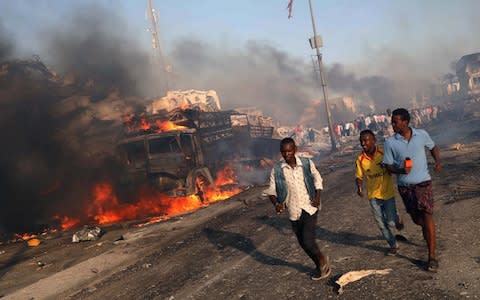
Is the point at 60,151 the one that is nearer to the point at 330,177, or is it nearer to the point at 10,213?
the point at 10,213

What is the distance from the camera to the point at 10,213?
43.6 ft

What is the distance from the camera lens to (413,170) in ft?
15.3

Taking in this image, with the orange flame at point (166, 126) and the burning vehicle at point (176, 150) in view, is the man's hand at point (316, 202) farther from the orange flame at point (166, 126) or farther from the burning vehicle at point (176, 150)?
the orange flame at point (166, 126)

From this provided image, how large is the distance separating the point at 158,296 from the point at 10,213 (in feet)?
32.7

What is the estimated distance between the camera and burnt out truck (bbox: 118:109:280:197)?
43.4 feet

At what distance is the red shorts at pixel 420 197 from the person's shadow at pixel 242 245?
4.99ft

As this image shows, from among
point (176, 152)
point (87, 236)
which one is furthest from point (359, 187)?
point (176, 152)

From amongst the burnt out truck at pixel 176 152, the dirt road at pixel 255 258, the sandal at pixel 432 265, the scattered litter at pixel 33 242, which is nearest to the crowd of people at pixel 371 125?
the burnt out truck at pixel 176 152

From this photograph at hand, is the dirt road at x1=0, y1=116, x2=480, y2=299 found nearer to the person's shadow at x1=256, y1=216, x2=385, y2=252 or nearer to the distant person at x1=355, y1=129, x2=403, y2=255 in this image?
the person's shadow at x1=256, y1=216, x2=385, y2=252

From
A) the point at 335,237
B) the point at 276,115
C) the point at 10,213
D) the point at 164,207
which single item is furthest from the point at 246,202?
the point at 276,115

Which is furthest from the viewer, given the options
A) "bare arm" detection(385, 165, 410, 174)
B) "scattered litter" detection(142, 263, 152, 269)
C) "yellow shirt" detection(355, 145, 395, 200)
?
"scattered litter" detection(142, 263, 152, 269)

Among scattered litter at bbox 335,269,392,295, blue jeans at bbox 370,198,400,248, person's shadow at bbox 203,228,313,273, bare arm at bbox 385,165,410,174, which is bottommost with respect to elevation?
person's shadow at bbox 203,228,313,273

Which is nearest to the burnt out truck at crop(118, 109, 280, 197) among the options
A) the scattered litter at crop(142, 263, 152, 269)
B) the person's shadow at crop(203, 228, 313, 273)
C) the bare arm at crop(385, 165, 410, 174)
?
the person's shadow at crop(203, 228, 313, 273)

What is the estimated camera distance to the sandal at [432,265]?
4527 millimetres
